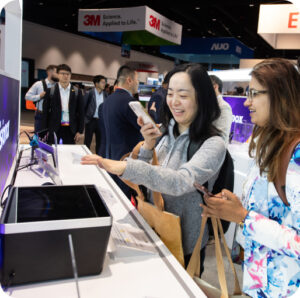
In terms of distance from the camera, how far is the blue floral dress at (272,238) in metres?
0.89

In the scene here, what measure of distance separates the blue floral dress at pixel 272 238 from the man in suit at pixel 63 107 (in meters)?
3.42

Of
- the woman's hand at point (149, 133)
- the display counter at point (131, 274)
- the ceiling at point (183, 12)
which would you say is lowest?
the display counter at point (131, 274)

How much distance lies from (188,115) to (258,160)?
1.27 ft

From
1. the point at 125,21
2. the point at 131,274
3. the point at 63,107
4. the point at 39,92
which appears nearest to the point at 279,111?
the point at 131,274

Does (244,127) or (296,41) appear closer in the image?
(244,127)

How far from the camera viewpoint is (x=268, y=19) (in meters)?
4.54

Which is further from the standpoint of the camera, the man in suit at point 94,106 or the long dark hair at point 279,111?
the man in suit at point 94,106

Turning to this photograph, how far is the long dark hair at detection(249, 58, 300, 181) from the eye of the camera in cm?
97

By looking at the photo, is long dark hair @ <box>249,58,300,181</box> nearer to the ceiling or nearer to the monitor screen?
the monitor screen

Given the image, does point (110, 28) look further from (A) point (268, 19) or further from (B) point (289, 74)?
(B) point (289, 74)

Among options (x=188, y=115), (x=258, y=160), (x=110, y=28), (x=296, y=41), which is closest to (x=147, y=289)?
(x=258, y=160)

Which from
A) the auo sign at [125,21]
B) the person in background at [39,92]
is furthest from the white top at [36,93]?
the auo sign at [125,21]

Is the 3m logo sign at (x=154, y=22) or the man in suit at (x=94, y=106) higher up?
the 3m logo sign at (x=154, y=22)

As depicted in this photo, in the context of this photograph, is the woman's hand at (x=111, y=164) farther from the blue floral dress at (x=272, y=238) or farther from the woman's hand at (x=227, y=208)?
the blue floral dress at (x=272, y=238)
